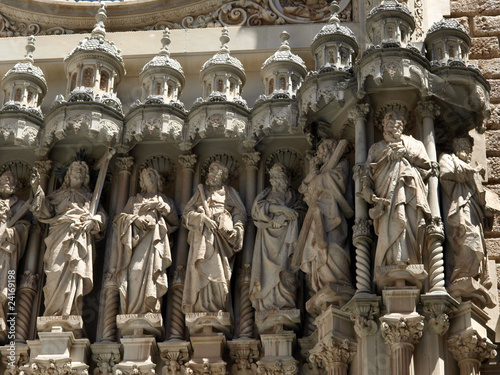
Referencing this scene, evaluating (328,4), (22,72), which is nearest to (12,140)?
(22,72)

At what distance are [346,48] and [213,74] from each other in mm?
1926

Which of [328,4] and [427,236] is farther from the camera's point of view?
[328,4]

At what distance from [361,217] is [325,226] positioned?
21.1 inches

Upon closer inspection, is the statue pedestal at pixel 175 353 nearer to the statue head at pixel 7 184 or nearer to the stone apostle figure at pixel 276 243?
the stone apostle figure at pixel 276 243

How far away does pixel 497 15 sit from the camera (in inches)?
772

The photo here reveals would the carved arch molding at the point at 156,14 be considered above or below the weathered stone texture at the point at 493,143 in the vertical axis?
above

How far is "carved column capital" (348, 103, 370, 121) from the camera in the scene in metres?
17.0

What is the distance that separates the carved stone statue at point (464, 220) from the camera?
15.7 m

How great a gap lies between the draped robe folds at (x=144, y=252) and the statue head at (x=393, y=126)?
3070mm

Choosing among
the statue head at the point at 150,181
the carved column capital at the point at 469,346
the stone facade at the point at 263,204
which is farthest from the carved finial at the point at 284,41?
the carved column capital at the point at 469,346

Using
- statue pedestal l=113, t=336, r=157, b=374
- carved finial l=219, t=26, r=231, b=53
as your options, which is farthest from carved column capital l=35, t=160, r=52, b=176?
statue pedestal l=113, t=336, r=157, b=374

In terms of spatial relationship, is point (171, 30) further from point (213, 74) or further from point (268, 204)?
point (268, 204)

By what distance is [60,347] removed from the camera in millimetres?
16516

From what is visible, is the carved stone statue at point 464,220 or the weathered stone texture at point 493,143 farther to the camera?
the weathered stone texture at point 493,143
